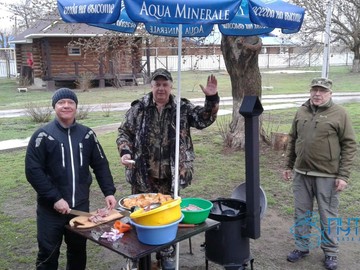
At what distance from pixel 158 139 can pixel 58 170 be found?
977mm

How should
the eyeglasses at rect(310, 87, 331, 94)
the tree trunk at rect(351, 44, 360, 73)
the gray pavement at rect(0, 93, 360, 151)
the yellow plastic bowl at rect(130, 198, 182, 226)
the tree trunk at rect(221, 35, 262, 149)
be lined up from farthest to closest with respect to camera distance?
the tree trunk at rect(351, 44, 360, 73), the gray pavement at rect(0, 93, 360, 151), the tree trunk at rect(221, 35, 262, 149), the eyeglasses at rect(310, 87, 331, 94), the yellow plastic bowl at rect(130, 198, 182, 226)

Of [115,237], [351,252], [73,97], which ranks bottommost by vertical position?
[351,252]

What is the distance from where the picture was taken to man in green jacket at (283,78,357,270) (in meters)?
3.80

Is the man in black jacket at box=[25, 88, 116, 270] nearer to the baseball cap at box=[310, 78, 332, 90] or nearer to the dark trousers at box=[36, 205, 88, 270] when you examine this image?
the dark trousers at box=[36, 205, 88, 270]

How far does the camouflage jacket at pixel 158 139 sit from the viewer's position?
3.71 metres

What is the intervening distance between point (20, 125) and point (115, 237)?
36.4 feet

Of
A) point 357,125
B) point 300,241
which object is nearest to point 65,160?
point 300,241

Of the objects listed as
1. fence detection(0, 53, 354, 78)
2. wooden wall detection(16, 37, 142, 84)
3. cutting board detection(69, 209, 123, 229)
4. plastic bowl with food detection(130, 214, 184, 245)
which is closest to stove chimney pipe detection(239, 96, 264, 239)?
plastic bowl with food detection(130, 214, 184, 245)

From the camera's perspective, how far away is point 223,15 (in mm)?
2826

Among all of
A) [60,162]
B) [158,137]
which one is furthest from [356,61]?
[60,162]

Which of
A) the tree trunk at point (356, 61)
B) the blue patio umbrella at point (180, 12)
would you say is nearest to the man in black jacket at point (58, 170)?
the blue patio umbrella at point (180, 12)

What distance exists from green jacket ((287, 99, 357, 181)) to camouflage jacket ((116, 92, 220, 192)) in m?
0.97

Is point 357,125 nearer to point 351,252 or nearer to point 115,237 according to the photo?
point 351,252

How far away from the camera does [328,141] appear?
3.82 m
